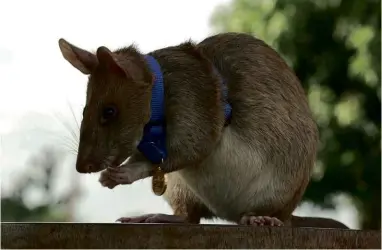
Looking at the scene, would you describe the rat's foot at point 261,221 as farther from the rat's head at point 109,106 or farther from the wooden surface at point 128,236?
the rat's head at point 109,106

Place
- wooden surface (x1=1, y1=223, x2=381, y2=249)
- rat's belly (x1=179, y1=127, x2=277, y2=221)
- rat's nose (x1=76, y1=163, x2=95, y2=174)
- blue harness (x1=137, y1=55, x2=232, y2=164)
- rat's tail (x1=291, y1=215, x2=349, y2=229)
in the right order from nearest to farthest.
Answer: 1. wooden surface (x1=1, y1=223, x2=381, y2=249)
2. rat's nose (x1=76, y1=163, x2=95, y2=174)
3. blue harness (x1=137, y1=55, x2=232, y2=164)
4. rat's belly (x1=179, y1=127, x2=277, y2=221)
5. rat's tail (x1=291, y1=215, x2=349, y2=229)

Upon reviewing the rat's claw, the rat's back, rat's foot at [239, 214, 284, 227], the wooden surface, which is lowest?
the wooden surface

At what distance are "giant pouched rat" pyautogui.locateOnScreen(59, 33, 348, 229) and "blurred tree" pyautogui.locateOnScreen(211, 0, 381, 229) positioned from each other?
15.7 ft

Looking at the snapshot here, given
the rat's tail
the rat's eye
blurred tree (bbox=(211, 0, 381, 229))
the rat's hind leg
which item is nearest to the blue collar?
the rat's eye

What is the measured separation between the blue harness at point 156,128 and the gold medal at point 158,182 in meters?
0.03

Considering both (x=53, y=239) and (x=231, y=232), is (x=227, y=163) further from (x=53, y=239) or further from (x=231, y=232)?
(x=53, y=239)

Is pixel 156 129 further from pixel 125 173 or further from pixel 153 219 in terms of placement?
pixel 153 219

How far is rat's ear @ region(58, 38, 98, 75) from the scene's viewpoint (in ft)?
7.20

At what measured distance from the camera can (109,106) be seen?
2.19 m

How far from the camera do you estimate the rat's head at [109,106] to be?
7.02 ft

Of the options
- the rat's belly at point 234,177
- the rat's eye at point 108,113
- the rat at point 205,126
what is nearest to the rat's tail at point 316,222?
the rat at point 205,126

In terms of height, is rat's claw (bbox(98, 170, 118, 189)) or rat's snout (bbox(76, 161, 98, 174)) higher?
rat's snout (bbox(76, 161, 98, 174))

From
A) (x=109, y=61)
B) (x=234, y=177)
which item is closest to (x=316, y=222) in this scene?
(x=234, y=177)

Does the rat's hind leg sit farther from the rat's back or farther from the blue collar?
the blue collar
